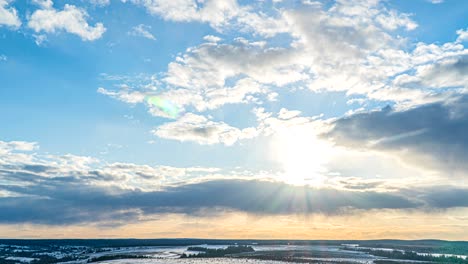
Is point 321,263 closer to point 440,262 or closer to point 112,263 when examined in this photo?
point 440,262

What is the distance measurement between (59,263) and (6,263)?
20.3 m

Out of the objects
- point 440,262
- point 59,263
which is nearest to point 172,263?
point 59,263

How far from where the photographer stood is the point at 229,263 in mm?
137625

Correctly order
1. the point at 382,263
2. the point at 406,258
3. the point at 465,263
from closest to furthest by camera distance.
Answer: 1. the point at 465,263
2. the point at 382,263
3. the point at 406,258

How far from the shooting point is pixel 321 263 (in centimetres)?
13700

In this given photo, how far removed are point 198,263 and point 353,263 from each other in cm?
4487

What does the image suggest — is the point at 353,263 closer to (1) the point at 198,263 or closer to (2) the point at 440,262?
(2) the point at 440,262

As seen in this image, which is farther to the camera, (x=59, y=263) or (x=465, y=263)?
(x=59, y=263)

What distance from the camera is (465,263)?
5162 inches

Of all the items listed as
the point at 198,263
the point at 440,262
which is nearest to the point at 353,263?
the point at 440,262

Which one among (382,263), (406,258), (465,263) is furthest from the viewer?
(406,258)

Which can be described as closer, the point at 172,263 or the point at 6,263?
the point at 172,263

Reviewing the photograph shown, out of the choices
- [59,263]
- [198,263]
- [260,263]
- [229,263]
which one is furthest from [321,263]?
[59,263]

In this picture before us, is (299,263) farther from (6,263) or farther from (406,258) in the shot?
(6,263)
